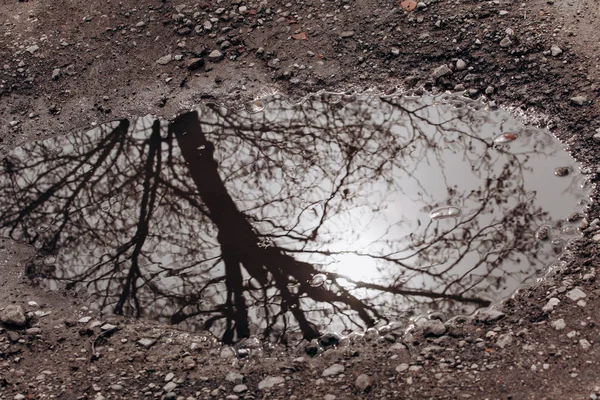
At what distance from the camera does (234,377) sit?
332 cm

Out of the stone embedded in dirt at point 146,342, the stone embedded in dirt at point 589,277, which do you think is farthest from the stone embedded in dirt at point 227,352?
the stone embedded in dirt at point 589,277

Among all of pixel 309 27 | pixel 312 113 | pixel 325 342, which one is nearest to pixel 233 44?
pixel 309 27

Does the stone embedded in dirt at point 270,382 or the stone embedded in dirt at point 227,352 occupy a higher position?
the stone embedded in dirt at point 227,352

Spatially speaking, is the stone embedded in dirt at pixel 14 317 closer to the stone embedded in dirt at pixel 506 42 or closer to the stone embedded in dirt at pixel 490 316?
the stone embedded in dirt at pixel 490 316

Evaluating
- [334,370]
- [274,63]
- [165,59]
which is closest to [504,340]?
[334,370]

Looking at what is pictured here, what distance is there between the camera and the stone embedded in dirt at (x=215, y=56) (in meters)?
5.49

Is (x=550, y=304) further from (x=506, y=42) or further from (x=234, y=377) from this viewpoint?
(x=506, y=42)

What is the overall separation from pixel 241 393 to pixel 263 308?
624 mm

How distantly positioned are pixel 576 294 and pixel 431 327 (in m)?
0.81

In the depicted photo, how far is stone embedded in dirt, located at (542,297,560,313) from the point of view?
3.34 m

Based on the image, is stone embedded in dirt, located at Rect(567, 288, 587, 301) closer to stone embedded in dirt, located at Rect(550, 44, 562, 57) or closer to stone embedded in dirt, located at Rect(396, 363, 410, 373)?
stone embedded in dirt, located at Rect(396, 363, 410, 373)

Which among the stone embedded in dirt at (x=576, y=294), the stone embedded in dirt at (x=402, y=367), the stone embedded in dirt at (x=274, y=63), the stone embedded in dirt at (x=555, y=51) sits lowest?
the stone embedded in dirt at (x=576, y=294)

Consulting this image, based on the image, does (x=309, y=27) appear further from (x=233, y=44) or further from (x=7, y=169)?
(x=7, y=169)

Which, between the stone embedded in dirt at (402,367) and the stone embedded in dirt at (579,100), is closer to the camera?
the stone embedded in dirt at (402,367)
